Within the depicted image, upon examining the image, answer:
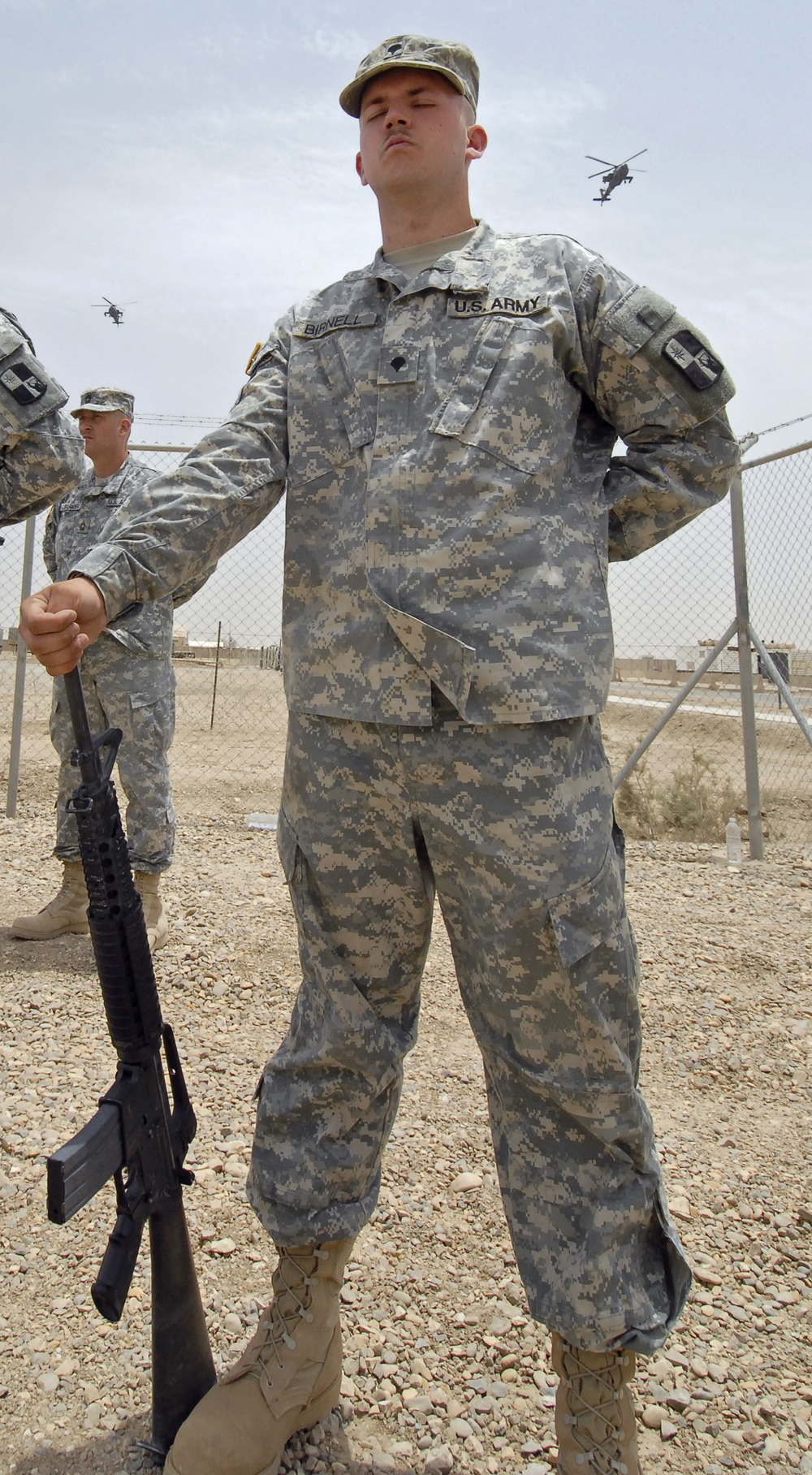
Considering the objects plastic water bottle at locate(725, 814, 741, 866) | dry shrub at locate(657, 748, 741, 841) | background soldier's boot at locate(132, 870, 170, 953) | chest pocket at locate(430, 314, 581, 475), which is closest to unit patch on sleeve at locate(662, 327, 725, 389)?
chest pocket at locate(430, 314, 581, 475)

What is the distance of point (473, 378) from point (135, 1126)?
1.21 m

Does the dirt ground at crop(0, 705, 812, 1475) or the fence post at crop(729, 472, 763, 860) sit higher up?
the fence post at crop(729, 472, 763, 860)

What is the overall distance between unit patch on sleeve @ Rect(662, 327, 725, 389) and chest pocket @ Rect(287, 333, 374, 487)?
47cm

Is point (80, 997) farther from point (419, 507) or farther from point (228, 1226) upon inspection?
point (419, 507)

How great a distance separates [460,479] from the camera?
1.42m

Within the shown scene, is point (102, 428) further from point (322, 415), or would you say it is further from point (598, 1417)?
point (598, 1417)

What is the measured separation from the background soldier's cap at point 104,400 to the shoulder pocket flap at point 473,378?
3.01 meters

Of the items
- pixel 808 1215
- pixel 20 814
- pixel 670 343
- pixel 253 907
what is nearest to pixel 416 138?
pixel 670 343

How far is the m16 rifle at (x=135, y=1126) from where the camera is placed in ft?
4.56

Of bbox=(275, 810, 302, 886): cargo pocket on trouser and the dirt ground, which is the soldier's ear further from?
the dirt ground

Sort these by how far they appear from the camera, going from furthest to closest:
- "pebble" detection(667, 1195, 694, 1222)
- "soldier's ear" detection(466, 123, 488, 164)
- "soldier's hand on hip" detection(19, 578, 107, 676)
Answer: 1. "pebble" detection(667, 1195, 694, 1222)
2. "soldier's ear" detection(466, 123, 488, 164)
3. "soldier's hand on hip" detection(19, 578, 107, 676)

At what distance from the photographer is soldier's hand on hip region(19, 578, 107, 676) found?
127cm

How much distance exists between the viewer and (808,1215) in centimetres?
225

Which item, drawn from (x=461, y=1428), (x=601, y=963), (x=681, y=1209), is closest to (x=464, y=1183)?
(x=681, y=1209)
